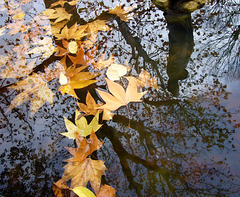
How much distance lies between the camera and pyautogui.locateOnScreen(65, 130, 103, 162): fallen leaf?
2.98 feet

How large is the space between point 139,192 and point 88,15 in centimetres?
→ 181

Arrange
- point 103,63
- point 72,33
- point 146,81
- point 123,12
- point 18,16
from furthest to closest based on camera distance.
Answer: point 18,16 < point 123,12 < point 72,33 < point 103,63 < point 146,81

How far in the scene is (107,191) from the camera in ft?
2.64

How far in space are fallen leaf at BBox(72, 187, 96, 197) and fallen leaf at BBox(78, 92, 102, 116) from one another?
417 mm

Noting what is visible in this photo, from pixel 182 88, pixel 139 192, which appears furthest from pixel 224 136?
pixel 139 192

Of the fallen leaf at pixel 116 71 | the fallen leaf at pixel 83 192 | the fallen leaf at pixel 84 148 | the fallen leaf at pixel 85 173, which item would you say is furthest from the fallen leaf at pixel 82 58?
the fallen leaf at pixel 83 192

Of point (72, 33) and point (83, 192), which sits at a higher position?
point (72, 33)

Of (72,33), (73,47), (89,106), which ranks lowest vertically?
(89,106)

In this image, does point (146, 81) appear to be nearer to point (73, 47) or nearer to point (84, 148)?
point (84, 148)

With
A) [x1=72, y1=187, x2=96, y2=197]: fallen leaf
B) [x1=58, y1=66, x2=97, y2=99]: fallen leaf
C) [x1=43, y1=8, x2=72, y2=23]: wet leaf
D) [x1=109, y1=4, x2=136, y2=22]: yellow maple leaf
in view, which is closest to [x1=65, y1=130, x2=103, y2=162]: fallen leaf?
[x1=72, y1=187, x2=96, y2=197]: fallen leaf

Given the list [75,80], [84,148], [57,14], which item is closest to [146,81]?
[75,80]

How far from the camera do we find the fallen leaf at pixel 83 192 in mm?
781

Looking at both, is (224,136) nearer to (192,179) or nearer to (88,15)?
(192,179)

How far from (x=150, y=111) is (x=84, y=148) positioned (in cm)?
42
